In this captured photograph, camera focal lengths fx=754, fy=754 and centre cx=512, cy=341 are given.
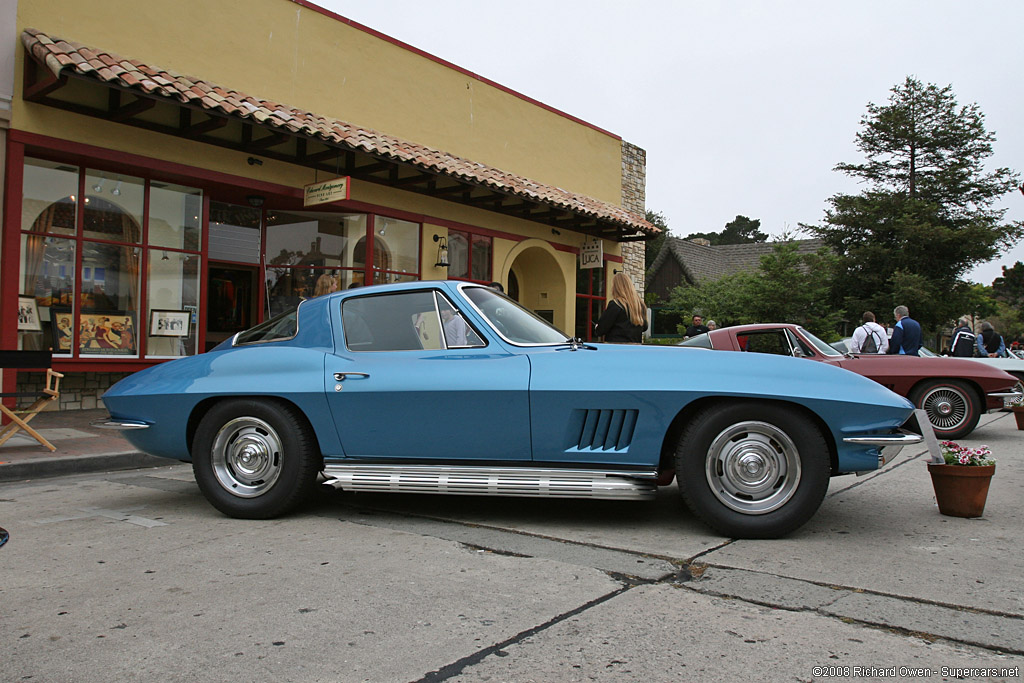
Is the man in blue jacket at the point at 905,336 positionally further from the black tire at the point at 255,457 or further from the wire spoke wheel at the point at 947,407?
the black tire at the point at 255,457

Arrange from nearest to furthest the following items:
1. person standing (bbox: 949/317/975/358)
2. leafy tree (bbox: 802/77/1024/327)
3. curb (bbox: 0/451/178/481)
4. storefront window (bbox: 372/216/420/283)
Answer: curb (bbox: 0/451/178/481)
storefront window (bbox: 372/216/420/283)
person standing (bbox: 949/317/975/358)
leafy tree (bbox: 802/77/1024/327)

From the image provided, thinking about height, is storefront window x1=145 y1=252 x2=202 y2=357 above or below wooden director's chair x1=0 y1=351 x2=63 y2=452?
above

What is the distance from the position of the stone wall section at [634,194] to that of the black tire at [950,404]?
9.95 metres

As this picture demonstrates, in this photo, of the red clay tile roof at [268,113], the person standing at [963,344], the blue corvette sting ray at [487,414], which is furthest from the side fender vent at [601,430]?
the person standing at [963,344]

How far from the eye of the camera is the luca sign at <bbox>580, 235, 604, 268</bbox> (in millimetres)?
16344

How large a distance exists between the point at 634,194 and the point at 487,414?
16000mm

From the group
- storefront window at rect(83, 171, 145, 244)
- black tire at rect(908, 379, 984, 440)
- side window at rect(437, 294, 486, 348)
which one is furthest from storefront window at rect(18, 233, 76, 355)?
black tire at rect(908, 379, 984, 440)

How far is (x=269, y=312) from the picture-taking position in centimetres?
1193

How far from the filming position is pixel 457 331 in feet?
14.8

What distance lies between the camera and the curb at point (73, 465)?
6129mm

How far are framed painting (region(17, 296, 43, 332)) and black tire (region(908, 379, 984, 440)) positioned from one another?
10.5 metres

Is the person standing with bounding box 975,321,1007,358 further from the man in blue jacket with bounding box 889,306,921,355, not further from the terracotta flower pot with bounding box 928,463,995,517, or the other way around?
the terracotta flower pot with bounding box 928,463,995,517

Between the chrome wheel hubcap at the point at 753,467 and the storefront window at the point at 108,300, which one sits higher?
the storefront window at the point at 108,300

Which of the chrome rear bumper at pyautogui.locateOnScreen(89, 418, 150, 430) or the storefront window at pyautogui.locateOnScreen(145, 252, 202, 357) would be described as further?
the storefront window at pyautogui.locateOnScreen(145, 252, 202, 357)
